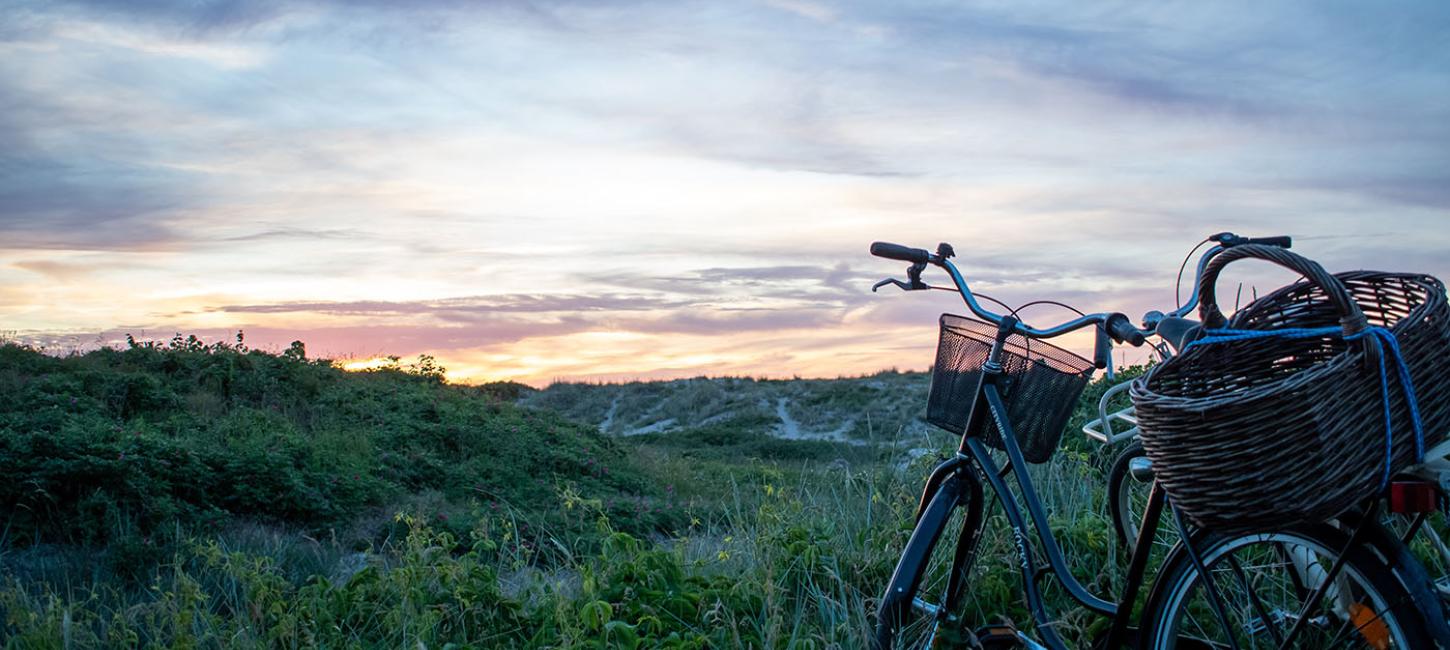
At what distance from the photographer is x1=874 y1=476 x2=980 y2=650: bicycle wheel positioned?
3432 mm

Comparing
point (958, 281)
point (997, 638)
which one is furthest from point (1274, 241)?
point (997, 638)

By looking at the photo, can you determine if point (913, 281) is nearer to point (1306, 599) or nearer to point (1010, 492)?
point (1010, 492)

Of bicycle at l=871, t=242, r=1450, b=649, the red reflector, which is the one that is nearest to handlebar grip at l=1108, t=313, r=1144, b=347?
bicycle at l=871, t=242, r=1450, b=649

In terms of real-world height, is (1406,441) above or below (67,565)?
above

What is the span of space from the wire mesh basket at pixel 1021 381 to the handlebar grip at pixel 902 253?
0.24 m

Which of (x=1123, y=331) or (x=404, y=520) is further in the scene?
(x=404, y=520)

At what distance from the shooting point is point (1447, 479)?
7.59 ft

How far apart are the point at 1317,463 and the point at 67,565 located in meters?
7.27

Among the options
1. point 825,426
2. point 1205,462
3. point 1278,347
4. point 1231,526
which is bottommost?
point 825,426

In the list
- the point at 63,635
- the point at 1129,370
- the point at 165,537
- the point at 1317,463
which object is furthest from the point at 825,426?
the point at 1317,463

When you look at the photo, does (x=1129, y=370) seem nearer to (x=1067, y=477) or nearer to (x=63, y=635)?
(x=1067, y=477)

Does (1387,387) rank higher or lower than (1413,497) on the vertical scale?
higher

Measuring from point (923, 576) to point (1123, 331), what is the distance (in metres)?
1.13

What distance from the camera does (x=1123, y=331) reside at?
286 cm
